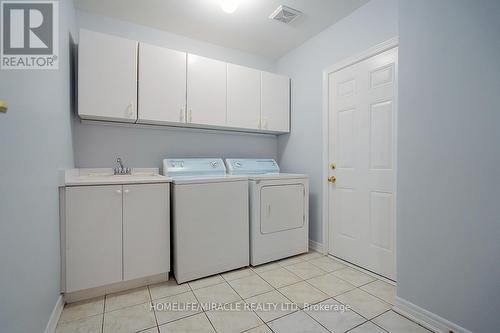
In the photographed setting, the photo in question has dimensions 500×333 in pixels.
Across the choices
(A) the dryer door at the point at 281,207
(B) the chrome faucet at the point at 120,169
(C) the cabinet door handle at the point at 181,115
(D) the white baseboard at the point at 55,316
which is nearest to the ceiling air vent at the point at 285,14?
(C) the cabinet door handle at the point at 181,115

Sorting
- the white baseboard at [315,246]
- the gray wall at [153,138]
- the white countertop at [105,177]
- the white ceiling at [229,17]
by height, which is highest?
the white ceiling at [229,17]

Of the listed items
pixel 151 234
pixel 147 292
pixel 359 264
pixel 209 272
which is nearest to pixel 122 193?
pixel 151 234

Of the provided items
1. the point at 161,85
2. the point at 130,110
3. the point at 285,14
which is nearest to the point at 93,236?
the point at 130,110

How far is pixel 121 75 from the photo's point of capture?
215 centimetres

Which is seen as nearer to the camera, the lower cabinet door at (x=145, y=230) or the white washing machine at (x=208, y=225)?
the lower cabinet door at (x=145, y=230)

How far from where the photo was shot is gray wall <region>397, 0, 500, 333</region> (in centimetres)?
123

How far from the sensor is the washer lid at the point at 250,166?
2838mm

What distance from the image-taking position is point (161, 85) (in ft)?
7.63

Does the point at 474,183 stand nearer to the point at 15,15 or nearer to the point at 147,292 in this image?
the point at 147,292

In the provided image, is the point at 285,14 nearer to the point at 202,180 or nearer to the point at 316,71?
the point at 316,71

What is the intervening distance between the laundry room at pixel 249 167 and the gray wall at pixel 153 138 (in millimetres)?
18

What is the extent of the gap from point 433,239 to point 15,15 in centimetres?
264

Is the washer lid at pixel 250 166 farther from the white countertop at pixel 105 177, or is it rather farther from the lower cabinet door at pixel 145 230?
the lower cabinet door at pixel 145 230

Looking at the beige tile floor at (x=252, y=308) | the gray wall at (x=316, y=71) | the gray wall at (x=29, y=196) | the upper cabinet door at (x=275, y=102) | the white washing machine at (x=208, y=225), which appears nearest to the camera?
the gray wall at (x=29, y=196)
